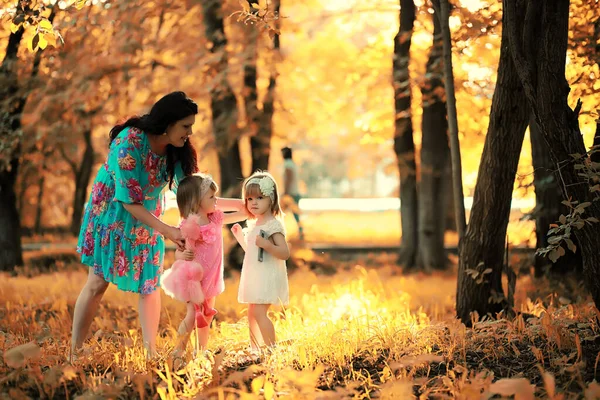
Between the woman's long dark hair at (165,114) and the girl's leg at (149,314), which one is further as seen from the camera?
the girl's leg at (149,314)

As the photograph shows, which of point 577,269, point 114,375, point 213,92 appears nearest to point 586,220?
point 114,375

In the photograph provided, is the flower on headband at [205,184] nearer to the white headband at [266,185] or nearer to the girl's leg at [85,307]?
the white headband at [266,185]

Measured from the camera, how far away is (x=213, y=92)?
12.1 meters

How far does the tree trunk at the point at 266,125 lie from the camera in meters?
11.3

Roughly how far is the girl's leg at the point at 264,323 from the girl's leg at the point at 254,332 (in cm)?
4

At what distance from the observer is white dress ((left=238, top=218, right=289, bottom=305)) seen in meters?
5.47

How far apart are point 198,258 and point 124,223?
53cm

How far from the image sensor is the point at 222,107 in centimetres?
1218

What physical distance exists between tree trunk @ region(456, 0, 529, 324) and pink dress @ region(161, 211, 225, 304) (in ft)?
7.07

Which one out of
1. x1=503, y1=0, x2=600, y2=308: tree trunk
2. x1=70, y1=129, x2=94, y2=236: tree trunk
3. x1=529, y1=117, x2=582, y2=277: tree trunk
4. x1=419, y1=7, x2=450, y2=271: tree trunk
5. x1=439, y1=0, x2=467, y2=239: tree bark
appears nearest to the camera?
x1=503, y1=0, x2=600, y2=308: tree trunk

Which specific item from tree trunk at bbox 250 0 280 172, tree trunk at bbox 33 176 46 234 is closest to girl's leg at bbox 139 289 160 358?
tree trunk at bbox 250 0 280 172

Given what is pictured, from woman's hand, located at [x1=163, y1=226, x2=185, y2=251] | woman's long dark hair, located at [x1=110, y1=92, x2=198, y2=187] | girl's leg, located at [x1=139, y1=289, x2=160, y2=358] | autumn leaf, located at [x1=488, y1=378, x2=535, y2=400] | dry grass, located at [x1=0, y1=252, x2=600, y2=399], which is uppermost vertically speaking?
woman's long dark hair, located at [x1=110, y1=92, x2=198, y2=187]

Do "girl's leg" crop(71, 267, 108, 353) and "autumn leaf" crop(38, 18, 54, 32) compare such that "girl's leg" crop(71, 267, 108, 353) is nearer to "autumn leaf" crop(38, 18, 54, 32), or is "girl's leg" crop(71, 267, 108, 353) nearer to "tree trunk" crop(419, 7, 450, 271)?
"autumn leaf" crop(38, 18, 54, 32)

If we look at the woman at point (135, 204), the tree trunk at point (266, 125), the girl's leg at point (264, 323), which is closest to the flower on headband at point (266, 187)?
the woman at point (135, 204)
